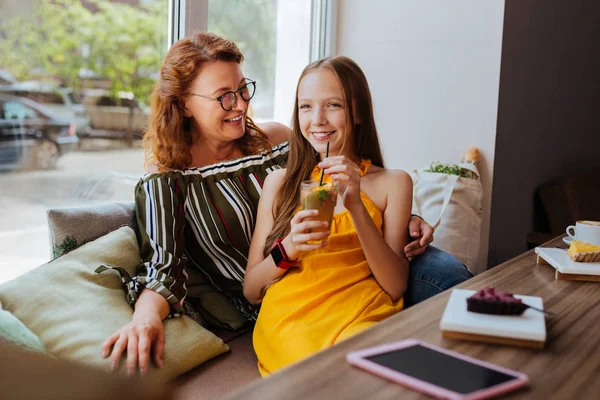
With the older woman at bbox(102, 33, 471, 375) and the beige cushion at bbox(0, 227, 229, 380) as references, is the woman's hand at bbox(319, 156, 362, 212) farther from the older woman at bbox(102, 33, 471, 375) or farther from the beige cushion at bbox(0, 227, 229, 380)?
the beige cushion at bbox(0, 227, 229, 380)

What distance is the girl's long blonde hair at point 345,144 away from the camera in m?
2.09

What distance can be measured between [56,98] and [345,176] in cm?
112

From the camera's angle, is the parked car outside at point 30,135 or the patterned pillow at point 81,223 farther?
the parked car outside at point 30,135

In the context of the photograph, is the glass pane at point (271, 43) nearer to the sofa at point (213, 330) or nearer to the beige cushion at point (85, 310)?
the sofa at point (213, 330)

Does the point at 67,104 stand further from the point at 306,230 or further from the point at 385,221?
the point at 385,221

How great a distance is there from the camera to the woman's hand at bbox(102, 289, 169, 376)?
1.66 meters

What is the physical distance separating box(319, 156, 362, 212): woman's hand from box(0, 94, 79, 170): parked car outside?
1044mm

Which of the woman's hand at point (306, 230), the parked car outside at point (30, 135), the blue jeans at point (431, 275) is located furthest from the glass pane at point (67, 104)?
the blue jeans at point (431, 275)

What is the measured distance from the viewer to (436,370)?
106cm

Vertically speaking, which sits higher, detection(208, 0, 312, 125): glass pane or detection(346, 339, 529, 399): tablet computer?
detection(208, 0, 312, 125): glass pane

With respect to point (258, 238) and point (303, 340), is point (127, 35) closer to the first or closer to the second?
point (258, 238)

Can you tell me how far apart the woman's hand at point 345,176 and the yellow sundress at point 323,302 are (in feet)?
0.67

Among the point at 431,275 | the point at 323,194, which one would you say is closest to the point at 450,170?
the point at 431,275

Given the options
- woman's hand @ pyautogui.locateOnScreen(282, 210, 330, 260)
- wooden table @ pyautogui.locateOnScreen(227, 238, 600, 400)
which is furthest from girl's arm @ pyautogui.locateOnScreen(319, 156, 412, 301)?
wooden table @ pyautogui.locateOnScreen(227, 238, 600, 400)
